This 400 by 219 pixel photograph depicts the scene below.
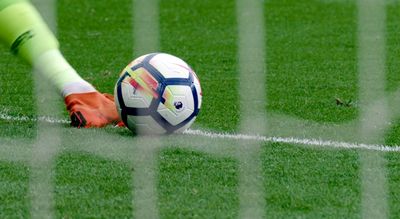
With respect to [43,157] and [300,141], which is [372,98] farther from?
[43,157]

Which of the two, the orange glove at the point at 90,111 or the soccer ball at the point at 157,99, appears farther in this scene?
the orange glove at the point at 90,111

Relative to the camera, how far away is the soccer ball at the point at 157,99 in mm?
5020

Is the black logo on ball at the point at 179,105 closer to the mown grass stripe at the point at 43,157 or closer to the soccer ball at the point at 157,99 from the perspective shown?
the soccer ball at the point at 157,99

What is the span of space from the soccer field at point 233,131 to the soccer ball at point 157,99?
A: 0.09 meters

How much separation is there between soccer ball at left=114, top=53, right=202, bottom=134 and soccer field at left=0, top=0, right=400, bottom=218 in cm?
9

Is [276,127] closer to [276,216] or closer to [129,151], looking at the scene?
[129,151]

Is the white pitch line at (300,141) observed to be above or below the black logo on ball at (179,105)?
below

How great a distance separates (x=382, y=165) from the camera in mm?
4520

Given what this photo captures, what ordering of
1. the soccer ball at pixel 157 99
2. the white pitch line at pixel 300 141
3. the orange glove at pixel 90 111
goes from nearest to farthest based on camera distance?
the white pitch line at pixel 300 141 → the soccer ball at pixel 157 99 → the orange glove at pixel 90 111

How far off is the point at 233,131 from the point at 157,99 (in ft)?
1.32

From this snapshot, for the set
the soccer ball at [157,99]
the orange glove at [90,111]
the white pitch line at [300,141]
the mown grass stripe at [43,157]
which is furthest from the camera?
the orange glove at [90,111]

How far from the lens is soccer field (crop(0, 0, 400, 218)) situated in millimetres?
4035

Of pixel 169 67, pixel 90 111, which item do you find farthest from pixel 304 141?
pixel 90 111

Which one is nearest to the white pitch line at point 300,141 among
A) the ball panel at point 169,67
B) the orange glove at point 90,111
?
the ball panel at point 169,67
